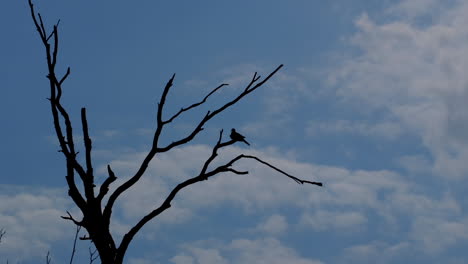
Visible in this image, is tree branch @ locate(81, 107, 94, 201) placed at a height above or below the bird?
below

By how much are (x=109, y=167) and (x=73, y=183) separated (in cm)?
45

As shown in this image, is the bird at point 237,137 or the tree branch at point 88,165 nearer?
the tree branch at point 88,165

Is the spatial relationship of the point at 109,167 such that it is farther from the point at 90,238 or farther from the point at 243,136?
the point at 243,136

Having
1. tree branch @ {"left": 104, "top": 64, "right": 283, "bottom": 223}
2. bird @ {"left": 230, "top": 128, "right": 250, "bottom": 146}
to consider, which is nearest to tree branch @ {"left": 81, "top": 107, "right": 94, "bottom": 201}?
tree branch @ {"left": 104, "top": 64, "right": 283, "bottom": 223}

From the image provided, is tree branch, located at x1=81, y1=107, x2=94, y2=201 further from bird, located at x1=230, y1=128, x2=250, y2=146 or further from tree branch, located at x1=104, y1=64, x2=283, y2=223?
bird, located at x1=230, y1=128, x2=250, y2=146

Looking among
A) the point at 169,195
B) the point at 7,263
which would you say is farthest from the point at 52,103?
the point at 7,263

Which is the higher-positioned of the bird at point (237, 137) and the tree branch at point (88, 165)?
the bird at point (237, 137)

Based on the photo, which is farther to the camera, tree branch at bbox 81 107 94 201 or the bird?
the bird

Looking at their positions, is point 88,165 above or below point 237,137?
below

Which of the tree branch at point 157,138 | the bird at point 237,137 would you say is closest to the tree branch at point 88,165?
the tree branch at point 157,138

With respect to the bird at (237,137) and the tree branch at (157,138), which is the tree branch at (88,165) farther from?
the bird at (237,137)

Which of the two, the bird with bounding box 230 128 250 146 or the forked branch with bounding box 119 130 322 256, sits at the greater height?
the bird with bounding box 230 128 250 146

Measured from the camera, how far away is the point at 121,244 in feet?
17.9

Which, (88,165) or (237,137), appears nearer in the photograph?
(88,165)
